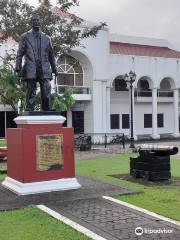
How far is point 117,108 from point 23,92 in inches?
775

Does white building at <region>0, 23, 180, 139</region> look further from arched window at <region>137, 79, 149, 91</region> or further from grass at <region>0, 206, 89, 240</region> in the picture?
grass at <region>0, 206, 89, 240</region>

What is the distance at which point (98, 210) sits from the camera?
310 inches

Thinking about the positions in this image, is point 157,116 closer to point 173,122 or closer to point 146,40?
point 173,122

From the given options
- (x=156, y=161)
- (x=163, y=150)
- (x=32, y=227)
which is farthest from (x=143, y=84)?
(x=32, y=227)

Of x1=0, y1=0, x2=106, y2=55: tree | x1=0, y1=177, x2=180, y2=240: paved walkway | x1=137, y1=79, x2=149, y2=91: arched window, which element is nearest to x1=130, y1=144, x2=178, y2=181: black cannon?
x1=0, y1=177, x2=180, y2=240: paved walkway

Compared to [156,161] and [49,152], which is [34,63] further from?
[156,161]

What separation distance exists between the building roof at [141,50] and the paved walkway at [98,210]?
27210 mm

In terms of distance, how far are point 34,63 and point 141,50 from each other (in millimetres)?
29773

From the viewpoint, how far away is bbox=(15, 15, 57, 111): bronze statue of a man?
33.2 ft

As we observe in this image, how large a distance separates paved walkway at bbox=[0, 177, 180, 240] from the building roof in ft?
89.3

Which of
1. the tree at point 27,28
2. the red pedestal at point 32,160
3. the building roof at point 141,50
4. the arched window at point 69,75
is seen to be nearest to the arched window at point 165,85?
the building roof at point 141,50

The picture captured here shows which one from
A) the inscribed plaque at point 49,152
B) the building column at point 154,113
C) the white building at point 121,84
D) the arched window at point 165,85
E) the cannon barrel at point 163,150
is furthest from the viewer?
the arched window at point 165,85

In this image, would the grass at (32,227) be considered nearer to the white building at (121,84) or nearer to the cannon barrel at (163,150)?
the cannon barrel at (163,150)

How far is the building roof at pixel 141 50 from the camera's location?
37053 mm
